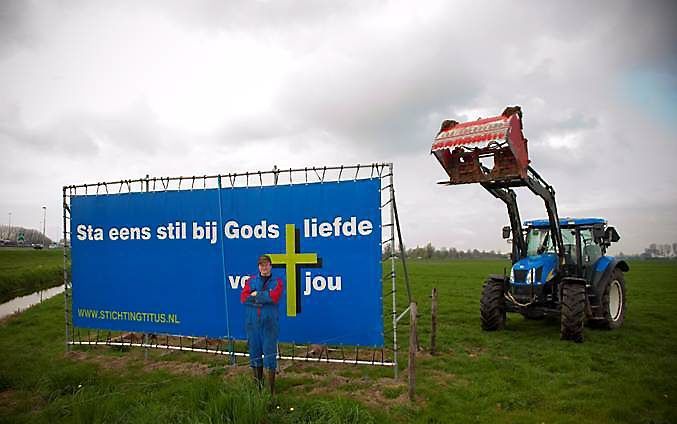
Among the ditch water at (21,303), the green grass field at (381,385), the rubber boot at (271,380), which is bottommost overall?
the ditch water at (21,303)

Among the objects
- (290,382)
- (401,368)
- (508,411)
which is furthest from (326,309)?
(508,411)

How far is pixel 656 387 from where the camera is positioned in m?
6.06

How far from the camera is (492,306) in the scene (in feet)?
32.3

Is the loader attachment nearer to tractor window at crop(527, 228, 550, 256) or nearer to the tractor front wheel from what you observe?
tractor window at crop(527, 228, 550, 256)

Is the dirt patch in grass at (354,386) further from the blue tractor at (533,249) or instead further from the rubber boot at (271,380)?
the blue tractor at (533,249)

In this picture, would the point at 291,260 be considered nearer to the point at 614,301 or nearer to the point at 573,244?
the point at 573,244

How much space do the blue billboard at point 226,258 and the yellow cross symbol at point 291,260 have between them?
15mm

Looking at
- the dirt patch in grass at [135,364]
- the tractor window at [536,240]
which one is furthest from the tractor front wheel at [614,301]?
the dirt patch in grass at [135,364]

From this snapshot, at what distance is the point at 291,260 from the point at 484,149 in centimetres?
381

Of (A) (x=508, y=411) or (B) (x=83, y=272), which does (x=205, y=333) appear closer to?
(B) (x=83, y=272)

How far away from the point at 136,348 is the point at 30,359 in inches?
69.0

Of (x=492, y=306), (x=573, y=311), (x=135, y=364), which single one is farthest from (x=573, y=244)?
(x=135, y=364)

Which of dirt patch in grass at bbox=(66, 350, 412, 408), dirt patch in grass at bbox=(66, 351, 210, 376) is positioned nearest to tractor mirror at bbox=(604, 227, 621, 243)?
dirt patch in grass at bbox=(66, 350, 412, 408)

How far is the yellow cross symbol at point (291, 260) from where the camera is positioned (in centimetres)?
674
